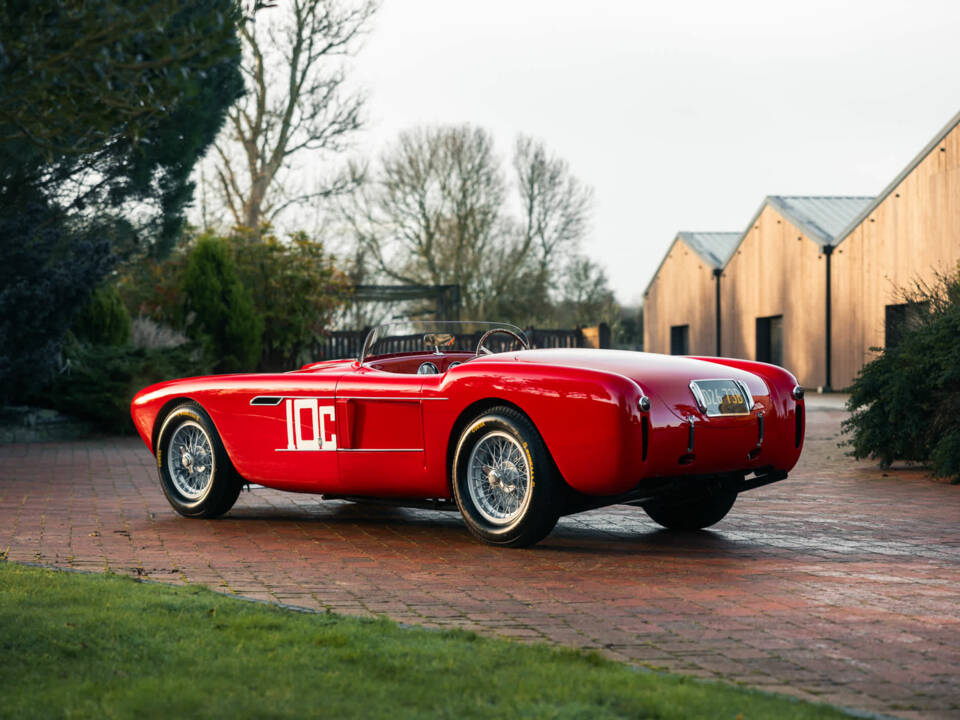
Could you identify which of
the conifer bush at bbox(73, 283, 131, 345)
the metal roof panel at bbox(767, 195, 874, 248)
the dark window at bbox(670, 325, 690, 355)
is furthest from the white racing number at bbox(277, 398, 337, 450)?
the dark window at bbox(670, 325, 690, 355)

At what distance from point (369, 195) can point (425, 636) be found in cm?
3880

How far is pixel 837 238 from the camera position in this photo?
30797 millimetres

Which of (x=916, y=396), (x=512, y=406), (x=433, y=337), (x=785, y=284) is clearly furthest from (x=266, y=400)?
(x=785, y=284)

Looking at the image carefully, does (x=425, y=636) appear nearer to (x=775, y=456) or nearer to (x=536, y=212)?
(x=775, y=456)

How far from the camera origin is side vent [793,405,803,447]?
7.13 meters

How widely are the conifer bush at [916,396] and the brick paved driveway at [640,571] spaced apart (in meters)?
1.08

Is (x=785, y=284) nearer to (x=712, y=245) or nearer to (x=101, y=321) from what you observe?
(x=712, y=245)

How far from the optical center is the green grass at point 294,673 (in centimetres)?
342

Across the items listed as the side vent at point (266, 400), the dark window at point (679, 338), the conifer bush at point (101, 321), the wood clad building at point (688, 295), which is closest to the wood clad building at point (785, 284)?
the wood clad building at point (688, 295)

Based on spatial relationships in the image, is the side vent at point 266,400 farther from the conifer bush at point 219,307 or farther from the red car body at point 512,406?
the conifer bush at point 219,307

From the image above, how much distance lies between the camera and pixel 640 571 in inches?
238

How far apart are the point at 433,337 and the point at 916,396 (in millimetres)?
5323

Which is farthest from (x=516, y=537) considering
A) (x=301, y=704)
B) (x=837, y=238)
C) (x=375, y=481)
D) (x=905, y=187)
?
(x=837, y=238)

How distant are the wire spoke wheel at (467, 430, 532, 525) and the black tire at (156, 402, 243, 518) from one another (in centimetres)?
219
